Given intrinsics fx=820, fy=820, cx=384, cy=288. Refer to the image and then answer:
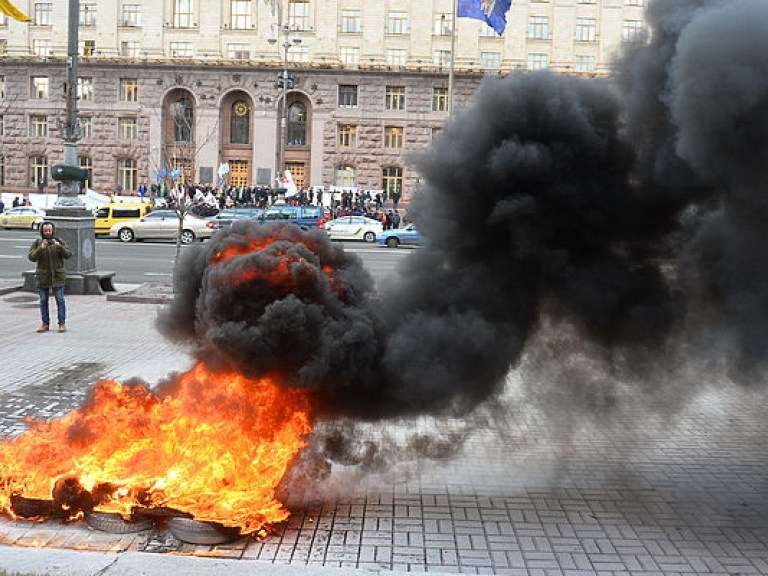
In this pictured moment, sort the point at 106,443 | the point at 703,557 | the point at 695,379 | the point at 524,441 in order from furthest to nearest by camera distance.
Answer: the point at 524,441, the point at 695,379, the point at 106,443, the point at 703,557

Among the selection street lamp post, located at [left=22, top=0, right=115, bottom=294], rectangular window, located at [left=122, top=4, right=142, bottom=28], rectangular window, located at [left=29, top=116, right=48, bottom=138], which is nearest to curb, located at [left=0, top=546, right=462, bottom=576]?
street lamp post, located at [left=22, top=0, right=115, bottom=294]

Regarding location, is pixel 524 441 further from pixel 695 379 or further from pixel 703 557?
pixel 703 557

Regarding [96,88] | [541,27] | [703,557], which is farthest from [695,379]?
[96,88]

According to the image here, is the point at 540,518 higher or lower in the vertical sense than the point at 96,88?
lower

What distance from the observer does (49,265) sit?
12.9 meters

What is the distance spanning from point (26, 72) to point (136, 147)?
7.55 metres

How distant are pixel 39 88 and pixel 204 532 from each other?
47.6 m

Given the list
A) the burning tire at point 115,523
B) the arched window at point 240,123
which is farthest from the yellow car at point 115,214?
the burning tire at point 115,523

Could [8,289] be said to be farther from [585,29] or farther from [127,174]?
[585,29]

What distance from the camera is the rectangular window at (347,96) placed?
153 ft

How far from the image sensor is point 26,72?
154 feet

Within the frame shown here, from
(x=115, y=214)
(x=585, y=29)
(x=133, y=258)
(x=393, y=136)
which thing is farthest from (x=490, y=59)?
(x=133, y=258)

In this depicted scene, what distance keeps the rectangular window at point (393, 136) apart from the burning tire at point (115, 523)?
42473mm

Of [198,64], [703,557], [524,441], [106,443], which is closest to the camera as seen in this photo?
[703,557]
